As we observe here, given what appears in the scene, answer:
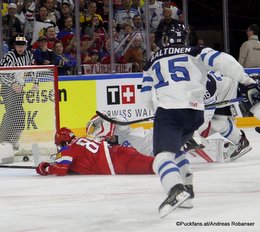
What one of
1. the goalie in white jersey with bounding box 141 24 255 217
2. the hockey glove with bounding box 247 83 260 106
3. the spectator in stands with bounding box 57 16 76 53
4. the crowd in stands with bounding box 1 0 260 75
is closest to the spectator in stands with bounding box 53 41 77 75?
the crowd in stands with bounding box 1 0 260 75

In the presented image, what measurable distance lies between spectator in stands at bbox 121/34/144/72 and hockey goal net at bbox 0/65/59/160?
279cm

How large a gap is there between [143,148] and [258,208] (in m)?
2.43

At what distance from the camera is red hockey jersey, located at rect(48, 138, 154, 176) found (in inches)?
276

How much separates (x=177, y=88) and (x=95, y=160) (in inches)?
70.7

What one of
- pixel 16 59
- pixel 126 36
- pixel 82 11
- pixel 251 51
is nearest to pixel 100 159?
pixel 16 59

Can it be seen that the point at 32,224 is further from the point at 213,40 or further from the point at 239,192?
the point at 213,40

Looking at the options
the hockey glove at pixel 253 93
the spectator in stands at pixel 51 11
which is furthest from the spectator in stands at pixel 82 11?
the hockey glove at pixel 253 93

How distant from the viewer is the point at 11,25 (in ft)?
33.0

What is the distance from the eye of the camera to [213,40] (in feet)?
40.8

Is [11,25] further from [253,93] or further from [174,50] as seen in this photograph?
[253,93]

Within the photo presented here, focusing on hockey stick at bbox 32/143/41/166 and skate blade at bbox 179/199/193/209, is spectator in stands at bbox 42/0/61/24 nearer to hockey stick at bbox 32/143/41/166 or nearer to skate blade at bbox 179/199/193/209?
hockey stick at bbox 32/143/41/166

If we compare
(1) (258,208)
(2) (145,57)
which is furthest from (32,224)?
(2) (145,57)

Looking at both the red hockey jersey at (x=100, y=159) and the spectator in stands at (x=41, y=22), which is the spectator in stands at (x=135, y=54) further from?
the red hockey jersey at (x=100, y=159)

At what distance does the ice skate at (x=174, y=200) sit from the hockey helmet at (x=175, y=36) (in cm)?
97
